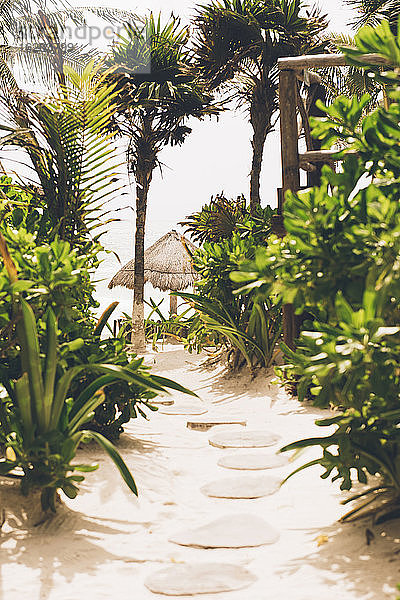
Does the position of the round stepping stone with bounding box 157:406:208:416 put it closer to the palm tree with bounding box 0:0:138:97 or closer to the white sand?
the white sand

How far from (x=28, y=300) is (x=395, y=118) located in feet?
5.43

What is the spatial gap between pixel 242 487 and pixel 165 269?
13361mm

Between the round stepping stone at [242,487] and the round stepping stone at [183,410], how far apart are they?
2.09 m

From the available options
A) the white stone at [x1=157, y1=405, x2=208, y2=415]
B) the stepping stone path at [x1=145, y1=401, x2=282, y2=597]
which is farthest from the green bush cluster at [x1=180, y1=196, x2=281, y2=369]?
the stepping stone path at [x1=145, y1=401, x2=282, y2=597]

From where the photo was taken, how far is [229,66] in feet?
40.0

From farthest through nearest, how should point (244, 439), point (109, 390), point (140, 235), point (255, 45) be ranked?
1. point (140, 235)
2. point (255, 45)
3. point (244, 439)
4. point (109, 390)

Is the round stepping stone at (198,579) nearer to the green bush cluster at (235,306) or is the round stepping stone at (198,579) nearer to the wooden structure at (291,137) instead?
the wooden structure at (291,137)

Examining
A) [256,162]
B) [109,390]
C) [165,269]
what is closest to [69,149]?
[109,390]

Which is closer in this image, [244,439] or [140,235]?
[244,439]

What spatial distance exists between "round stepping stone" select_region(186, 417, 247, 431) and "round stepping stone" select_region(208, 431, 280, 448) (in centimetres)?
41

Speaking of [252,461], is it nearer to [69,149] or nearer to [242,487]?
[242,487]

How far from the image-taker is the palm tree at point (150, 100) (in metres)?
12.6

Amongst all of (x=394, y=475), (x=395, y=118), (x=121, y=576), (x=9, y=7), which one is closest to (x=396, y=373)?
(x=394, y=475)

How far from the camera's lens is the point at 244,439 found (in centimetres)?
418
